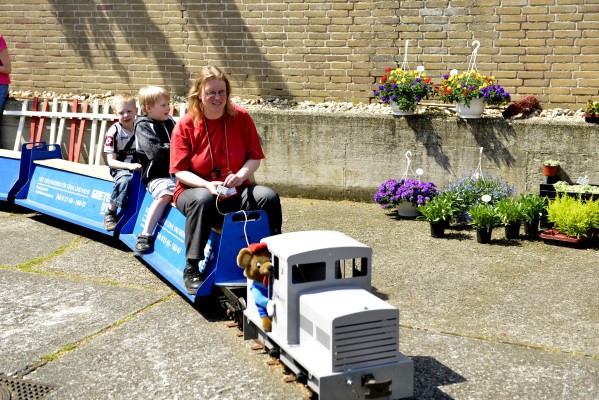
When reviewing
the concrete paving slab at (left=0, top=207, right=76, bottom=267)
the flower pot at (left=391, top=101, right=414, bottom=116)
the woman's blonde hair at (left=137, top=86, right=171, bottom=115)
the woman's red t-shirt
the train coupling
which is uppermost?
the woman's blonde hair at (left=137, top=86, right=171, bottom=115)

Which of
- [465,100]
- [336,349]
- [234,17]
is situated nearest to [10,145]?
[234,17]

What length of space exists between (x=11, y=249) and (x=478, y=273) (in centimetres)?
438

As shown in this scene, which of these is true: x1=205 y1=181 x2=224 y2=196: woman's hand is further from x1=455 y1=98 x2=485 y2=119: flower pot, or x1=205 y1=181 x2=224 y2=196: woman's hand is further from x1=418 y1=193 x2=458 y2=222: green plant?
x1=455 y1=98 x2=485 y2=119: flower pot

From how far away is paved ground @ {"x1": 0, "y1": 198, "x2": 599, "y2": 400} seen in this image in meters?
4.75

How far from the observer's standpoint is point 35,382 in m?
4.84

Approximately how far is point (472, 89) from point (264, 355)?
4.65m

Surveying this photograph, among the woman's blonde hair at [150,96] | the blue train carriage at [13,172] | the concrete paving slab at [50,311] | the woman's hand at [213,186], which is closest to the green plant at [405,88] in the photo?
the woman's blonde hair at [150,96]

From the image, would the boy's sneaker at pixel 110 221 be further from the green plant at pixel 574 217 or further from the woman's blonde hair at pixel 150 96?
the green plant at pixel 574 217

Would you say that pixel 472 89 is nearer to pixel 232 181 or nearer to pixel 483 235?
pixel 483 235

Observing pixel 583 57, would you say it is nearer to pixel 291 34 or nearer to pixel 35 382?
pixel 291 34

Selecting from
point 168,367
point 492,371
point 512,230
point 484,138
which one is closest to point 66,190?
point 168,367

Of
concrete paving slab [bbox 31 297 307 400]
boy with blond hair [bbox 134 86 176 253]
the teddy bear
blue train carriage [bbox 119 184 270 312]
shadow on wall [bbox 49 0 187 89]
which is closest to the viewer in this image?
concrete paving slab [bbox 31 297 307 400]

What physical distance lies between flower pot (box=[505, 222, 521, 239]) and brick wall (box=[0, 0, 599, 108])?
1.88 m

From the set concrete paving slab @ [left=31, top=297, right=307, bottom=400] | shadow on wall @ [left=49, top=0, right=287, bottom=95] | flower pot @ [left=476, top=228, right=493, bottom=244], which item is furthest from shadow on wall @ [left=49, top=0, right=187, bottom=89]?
concrete paving slab @ [left=31, top=297, right=307, bottom=400]
